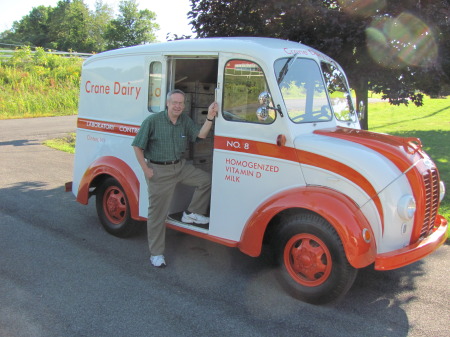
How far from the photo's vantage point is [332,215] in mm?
3541

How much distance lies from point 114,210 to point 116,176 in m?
0.56

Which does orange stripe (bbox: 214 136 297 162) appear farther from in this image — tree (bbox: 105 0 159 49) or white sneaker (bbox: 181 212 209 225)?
tree (bbox: 105 0 159 49)

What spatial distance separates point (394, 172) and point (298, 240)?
1079mm

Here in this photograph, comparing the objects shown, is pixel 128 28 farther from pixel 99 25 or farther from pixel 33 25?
pixel 33 25

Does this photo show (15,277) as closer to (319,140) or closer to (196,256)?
(196,256)

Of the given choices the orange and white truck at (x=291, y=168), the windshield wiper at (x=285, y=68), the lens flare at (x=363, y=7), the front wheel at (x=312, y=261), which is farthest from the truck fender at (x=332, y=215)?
the lens flare at (x=363, y=7)

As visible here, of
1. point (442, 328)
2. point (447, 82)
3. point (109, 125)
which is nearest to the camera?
point (442, 328)

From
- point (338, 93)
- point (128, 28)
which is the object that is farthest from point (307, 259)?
point (128, 28)

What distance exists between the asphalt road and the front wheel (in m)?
0.15

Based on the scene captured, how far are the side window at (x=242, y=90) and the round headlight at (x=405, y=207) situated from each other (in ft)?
4.79

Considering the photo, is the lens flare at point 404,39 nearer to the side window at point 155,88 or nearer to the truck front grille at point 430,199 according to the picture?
the truck front grille at point 430,199

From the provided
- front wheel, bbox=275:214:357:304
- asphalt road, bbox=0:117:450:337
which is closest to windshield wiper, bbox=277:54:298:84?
front wheel, bbox=275:214:357:304

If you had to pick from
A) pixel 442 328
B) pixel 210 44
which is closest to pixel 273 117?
pixel 210 44

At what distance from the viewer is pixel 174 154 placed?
4.59 m
